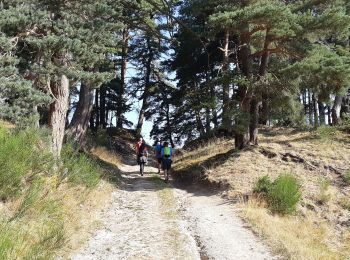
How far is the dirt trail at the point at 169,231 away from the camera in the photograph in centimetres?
706

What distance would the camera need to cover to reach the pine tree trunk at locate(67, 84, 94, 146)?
18.4 meters

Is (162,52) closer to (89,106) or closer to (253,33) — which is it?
(89,106)

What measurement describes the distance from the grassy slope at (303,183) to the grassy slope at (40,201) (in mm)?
3826

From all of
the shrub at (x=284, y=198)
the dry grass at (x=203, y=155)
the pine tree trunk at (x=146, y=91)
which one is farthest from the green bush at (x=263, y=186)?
the pine tree trunk at (x=146, y=91)

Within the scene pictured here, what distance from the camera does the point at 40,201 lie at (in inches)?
293

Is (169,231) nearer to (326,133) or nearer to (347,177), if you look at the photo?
(347,177)

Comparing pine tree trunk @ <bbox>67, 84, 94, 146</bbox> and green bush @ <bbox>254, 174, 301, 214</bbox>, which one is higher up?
pine tree trunk @ <bbox>67, 84, 94, 146</bbox>

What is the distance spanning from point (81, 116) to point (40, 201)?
11665mm

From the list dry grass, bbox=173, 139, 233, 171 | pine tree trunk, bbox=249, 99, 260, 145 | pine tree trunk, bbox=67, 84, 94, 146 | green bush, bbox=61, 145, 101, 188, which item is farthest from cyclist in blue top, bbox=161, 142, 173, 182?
green bush, bbox=61, 145, 101, 188

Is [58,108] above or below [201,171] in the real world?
above

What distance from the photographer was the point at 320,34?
45.5ft

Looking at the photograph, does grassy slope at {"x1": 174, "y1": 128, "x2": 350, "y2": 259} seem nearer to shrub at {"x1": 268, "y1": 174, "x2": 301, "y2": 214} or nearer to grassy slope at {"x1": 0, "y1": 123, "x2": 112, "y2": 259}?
shrub at {"x1": 268, "y1": 174, "x2": 301, "y2": 214}

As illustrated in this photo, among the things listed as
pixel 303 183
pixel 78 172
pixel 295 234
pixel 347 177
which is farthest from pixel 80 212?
pixel 347 177

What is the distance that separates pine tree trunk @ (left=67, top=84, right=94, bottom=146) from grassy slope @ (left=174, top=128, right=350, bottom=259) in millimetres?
4696
